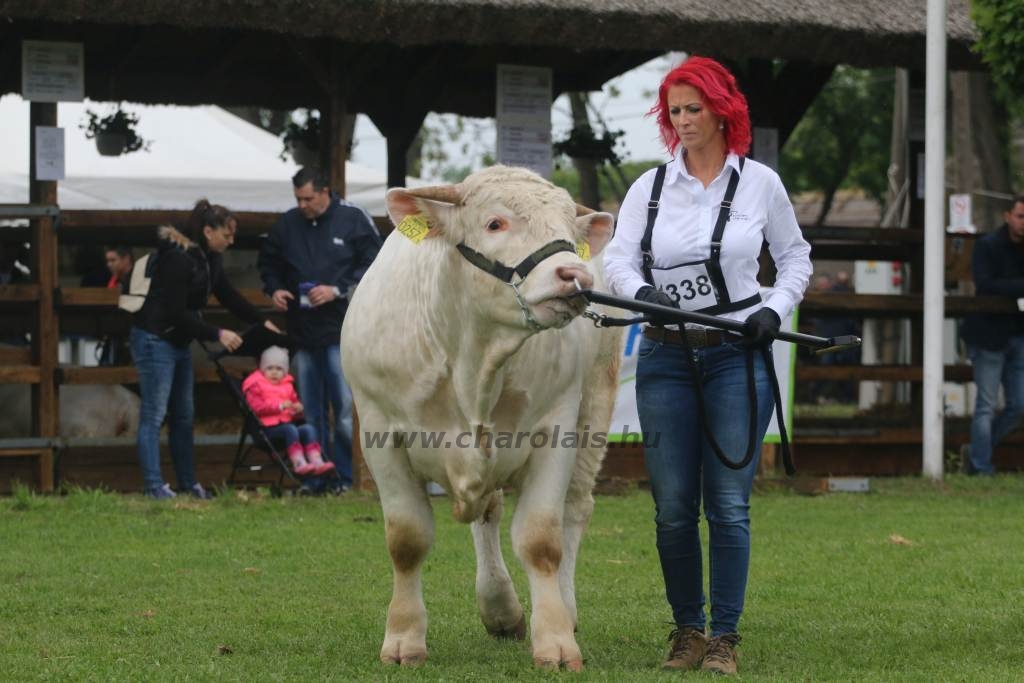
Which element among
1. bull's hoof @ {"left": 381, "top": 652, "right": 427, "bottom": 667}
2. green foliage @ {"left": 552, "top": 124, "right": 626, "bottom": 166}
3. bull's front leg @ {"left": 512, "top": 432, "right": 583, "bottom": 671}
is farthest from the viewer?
green foliage @ {"left": 552, "top": 124, "right": 626, "bottom": 166}

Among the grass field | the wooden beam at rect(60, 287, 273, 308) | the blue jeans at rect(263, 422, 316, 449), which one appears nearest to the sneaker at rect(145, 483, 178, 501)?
the grass field

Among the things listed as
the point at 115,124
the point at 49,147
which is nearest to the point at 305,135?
the point at 115,124

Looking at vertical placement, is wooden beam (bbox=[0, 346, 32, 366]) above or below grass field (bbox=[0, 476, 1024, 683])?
above

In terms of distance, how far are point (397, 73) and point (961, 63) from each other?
4.93 meters

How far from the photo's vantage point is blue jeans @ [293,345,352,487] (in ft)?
39.6

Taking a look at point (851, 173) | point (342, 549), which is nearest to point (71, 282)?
point (342, 549)

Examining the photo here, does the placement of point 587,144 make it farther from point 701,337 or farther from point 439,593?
point 701,337

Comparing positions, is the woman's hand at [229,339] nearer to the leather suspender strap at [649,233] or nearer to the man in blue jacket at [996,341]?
the leather suspender strap at [649,233]

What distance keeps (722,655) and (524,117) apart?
8.14m

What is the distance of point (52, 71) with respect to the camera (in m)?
12.5

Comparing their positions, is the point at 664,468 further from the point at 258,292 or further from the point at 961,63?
the point at 961,63

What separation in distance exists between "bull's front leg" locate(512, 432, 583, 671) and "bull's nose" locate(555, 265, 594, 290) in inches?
41.4

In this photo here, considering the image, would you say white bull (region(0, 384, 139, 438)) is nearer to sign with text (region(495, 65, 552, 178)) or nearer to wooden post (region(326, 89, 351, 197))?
wooden post (region(326, 89, 351, 197))

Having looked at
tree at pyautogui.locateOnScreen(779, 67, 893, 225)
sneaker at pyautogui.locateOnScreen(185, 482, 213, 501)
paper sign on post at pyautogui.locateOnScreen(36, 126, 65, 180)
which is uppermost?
tree at pyautogui.locateOnScreen(779, 67, 893, 225)
